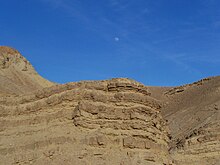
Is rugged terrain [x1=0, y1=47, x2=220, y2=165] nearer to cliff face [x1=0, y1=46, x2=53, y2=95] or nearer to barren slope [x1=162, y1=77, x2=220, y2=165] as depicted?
barren slope [x1=162, y1=77, x2=220, y2=165]

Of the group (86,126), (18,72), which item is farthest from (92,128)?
(18,72)

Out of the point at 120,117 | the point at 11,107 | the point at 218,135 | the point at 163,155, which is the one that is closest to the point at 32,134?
the point at 11,107

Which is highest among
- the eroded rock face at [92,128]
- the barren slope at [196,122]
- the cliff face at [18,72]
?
the cliff face at [18,72]

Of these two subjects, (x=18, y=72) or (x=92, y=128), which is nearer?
(x=92, y=128)

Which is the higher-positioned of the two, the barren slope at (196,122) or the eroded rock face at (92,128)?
the barren slope at (196,122)

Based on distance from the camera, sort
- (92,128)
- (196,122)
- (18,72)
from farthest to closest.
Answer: (18,72) → (196,122) → (92,128)

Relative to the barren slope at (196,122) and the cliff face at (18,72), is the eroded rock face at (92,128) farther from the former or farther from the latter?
the cliff face at (18,72)

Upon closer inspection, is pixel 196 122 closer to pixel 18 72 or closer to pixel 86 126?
pixel 86 126

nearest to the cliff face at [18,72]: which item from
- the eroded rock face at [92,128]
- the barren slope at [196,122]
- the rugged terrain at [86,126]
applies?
the barren slope at [196,122]

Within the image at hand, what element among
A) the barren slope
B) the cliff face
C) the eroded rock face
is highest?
the cliff face

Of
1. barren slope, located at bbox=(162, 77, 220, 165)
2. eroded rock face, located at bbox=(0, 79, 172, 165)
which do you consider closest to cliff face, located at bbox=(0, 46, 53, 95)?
barren slope, located at bbox=(162, 77, 220, 165)

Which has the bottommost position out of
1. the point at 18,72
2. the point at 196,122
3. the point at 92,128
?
the point at 92,128

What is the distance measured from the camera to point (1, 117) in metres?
20.2

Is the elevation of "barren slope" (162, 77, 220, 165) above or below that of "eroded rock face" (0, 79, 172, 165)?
above
